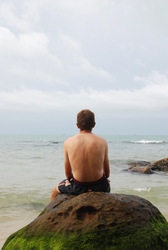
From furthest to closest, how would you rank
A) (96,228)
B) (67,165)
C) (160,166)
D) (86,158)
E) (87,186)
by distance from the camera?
(160,166), (67,165), (87,186), (86,158), (96,228)

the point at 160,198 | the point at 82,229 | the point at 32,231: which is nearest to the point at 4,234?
the point at 32,231

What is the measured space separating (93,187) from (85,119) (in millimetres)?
1001

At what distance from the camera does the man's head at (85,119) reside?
4.32 metres

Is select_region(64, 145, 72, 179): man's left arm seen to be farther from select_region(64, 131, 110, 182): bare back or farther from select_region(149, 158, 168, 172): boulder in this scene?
select_region(149, 158, 168, 172): boulder

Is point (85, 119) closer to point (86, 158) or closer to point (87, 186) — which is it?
point (86, 158)

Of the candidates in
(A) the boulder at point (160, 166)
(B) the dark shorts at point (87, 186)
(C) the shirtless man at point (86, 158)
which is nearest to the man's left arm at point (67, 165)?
(C) the shirtless man at point (86, 158)

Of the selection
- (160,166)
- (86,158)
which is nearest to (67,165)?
(86,158)

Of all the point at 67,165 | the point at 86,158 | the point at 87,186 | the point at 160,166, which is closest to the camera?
the point at 86,158

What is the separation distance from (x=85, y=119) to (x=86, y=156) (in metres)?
0.54

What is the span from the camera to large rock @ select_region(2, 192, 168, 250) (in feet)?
11.3

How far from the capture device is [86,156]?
4195mm

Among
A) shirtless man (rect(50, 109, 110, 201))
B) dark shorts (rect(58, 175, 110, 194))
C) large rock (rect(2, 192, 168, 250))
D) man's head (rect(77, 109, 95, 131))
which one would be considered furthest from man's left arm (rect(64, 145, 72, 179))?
large rock (rect(2, 192, 168, 250))

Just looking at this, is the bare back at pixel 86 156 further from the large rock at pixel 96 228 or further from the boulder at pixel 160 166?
the boulder at pixel 160 166

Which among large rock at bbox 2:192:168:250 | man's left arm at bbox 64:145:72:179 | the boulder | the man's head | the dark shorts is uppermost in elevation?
the man's head
